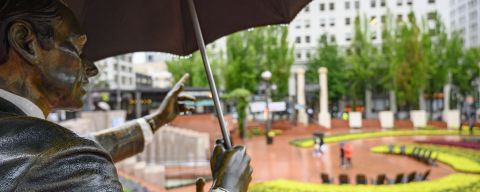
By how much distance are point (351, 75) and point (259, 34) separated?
1462 centimetres

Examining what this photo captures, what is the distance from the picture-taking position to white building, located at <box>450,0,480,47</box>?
2741 inches

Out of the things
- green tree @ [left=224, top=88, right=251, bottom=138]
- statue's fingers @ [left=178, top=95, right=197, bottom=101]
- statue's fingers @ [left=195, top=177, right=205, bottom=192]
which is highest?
statue's fingers @ [left=178, top=95, right=197, bottom=101]

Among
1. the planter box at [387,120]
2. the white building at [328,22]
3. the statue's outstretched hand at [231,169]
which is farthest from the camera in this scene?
the white building at [328,22]

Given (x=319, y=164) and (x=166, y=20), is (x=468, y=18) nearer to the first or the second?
(x=319, y=164)

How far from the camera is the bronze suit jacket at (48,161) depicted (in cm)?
93

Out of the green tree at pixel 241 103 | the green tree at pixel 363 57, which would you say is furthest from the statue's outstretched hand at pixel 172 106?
the green tree at pixel 363 57

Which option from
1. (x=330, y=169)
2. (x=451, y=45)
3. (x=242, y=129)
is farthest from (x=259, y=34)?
(x=330, y=169)

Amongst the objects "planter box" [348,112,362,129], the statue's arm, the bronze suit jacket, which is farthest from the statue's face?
"planter box" [348,112,362,129]

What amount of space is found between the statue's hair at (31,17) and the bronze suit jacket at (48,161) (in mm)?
296

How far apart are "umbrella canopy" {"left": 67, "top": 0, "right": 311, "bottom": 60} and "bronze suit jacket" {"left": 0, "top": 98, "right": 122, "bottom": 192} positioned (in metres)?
1.41

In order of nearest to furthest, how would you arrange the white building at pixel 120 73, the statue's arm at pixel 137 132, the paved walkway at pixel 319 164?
1. the statue's arm at pixel 137 132
2. the paved walkway at pixel 319 164
3. the white building at pixel 120 73

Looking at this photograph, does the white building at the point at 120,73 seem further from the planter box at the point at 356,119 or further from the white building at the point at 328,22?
the planter box at the point at 356,119

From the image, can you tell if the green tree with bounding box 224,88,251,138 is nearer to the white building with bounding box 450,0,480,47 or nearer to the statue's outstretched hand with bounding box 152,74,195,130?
the statue's outstretched hand with bounding box 152,74,195,130

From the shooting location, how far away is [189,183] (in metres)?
13.8
